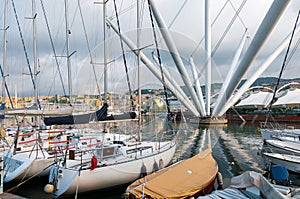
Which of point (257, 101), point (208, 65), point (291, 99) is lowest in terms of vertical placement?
point (257, 101)

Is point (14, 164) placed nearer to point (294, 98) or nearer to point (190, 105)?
point (190, 105)

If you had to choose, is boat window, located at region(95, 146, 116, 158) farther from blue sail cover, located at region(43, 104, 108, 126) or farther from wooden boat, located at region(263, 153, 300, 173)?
wooden boat, located at region(263, 153, 300, 173)

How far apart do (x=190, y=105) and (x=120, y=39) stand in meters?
24.4

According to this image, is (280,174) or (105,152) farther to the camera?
(105,152)

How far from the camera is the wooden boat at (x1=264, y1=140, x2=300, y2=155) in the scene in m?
11.2

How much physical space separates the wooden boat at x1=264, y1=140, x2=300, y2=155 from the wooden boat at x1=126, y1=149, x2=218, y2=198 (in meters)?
4.97

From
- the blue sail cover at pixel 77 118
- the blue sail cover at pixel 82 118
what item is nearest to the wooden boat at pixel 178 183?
the blue sail cover at pixel 82 118

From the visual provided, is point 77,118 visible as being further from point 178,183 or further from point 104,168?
point 178,183

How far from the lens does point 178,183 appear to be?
262 inches

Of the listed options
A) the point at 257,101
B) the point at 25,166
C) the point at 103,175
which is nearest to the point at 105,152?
the point at 103,175

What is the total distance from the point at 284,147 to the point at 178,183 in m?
7.28

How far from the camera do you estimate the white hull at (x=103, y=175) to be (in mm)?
7343

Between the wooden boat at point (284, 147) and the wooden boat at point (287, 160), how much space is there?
417mm

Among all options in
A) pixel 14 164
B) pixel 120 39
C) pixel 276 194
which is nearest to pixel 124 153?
pixel 14 164
